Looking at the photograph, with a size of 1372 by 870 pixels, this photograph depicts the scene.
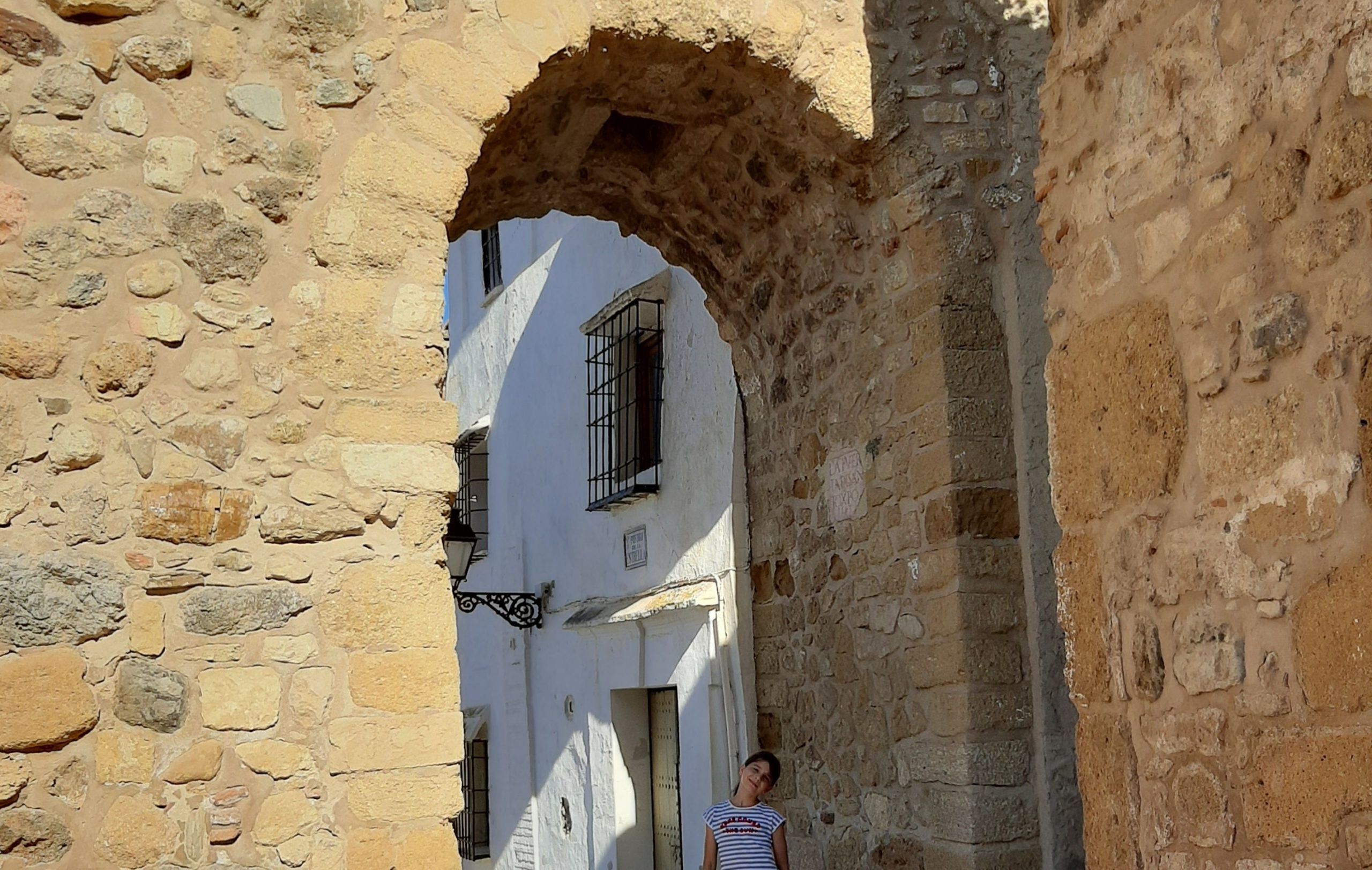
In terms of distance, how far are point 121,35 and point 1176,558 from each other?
2.46m

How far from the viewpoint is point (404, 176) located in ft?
10.2

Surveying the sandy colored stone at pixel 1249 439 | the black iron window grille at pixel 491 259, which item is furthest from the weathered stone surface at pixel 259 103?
the black iron window grille at pixel 491 259

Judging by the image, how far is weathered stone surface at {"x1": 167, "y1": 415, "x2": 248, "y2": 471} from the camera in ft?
9.25

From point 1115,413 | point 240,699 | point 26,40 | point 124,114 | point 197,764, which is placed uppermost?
point 26,40

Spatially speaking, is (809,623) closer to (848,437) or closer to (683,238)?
(848,437)

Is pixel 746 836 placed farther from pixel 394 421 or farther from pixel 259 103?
pixel 259 103

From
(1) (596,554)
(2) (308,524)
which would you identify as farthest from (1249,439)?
(1) (596,554)

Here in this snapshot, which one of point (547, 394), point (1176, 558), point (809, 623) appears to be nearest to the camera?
point (1176, 558)

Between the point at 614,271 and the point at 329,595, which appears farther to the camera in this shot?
the point at 614,271

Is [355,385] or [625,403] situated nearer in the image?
[355,385]

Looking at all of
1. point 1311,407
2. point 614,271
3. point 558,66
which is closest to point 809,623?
point 558,66

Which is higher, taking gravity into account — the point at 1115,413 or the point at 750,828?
the point at 1115,413

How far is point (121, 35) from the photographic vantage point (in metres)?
2.93

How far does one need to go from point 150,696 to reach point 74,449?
1.75 ft
